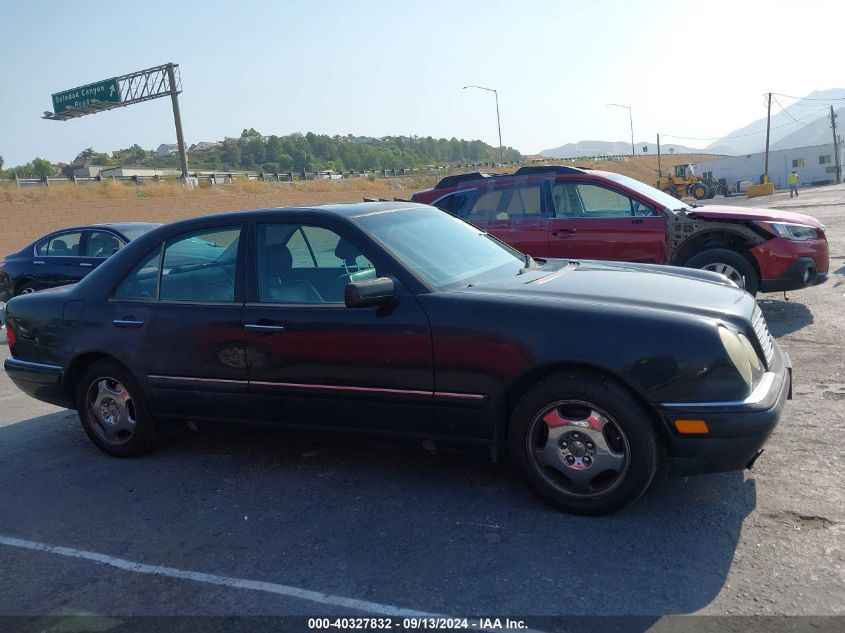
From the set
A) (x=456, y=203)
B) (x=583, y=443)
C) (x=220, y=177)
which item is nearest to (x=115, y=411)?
(x=583, y=443)

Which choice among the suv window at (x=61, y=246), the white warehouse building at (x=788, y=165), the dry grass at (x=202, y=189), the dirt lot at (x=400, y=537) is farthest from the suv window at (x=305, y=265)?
the white warehouse building at (x=788, y=165)

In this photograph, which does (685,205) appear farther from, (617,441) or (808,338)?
(617,441)

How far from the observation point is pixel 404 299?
162 inches

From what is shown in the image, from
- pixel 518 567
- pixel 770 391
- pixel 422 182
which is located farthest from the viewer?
pixel 422 182

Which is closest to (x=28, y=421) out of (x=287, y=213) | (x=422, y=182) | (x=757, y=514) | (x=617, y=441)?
(x=287, y=213)

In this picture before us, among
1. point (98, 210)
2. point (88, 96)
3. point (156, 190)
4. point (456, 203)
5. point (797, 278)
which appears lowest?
point (797, 278)

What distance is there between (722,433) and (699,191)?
49.5 m

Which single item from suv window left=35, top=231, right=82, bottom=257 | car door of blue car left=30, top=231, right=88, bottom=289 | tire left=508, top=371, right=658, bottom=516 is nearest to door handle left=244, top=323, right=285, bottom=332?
tire left=508, top=371, right=658, bottom=516

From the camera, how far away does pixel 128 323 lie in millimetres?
4965

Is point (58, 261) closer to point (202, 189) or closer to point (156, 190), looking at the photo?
point (156, 190)

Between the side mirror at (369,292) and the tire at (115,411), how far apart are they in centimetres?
185

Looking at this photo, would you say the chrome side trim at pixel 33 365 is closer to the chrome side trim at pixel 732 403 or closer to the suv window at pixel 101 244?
the chrome side trim at pixel 732 403

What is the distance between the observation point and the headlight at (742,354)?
3.58m

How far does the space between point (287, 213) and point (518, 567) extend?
2.52 metres
